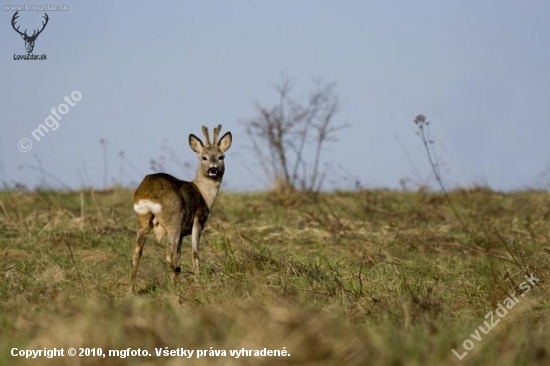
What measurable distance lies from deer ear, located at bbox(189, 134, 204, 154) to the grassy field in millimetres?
976

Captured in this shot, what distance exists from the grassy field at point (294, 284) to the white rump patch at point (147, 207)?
0.71m

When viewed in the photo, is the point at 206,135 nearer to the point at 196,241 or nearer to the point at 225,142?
the point at 225,142

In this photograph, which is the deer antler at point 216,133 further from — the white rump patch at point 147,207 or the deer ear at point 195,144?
the white rump patch at point 147,207

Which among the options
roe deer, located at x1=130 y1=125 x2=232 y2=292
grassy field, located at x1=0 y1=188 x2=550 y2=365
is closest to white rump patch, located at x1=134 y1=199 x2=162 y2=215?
roe deer, located at x1=130 y1=125 x2=232 y2=292

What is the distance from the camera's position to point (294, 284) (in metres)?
8.73

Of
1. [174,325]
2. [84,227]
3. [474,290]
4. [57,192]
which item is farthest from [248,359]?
[57,192]

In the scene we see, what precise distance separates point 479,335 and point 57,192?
1466 cm

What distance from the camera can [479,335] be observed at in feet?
19.2

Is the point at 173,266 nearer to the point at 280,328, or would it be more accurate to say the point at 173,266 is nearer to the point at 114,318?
the point at 114,318

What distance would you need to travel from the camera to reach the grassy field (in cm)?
505

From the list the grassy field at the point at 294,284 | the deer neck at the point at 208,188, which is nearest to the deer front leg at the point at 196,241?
the grassy field at the point at 294,284

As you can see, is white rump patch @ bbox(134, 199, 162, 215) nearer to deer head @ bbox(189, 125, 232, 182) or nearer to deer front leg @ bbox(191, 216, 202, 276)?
deer front leg @ bbox(191, 216, 202, 276)

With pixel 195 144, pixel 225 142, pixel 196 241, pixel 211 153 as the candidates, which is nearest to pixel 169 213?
pixel 196 241

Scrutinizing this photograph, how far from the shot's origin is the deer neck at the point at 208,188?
1104 centimetres
